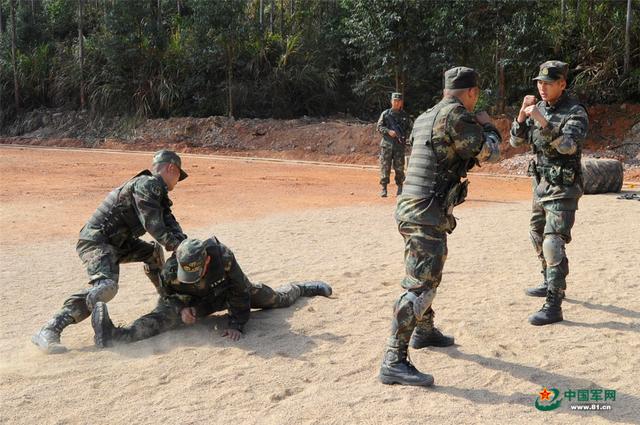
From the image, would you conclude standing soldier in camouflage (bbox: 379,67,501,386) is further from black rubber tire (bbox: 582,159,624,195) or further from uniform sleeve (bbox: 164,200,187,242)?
black rubber tire (bbox: 582,159,624,195)

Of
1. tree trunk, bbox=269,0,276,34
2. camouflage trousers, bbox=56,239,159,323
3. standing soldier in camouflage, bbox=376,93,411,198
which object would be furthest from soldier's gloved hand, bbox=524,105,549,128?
tree trunk, bbox=269,0,276,34

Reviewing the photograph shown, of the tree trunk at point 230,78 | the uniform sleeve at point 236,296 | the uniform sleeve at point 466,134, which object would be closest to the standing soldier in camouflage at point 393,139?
the uniform sleeve at point 236,296

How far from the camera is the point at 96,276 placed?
5.51 meters

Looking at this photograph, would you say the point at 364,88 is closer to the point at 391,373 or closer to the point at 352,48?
the point at 352,48

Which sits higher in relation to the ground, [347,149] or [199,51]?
[199,51]

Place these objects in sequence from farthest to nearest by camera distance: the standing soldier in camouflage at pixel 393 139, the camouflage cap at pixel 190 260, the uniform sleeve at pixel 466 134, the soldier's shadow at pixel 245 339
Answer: the standing soldier in camouflage at pixel 393 139 → the soldier's shadow at pixel 245 339 → the camouflage cap at pixel 190 260 → the uniform sleeve at pixel 466 134

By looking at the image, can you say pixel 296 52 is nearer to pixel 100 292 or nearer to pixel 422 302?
pixel 100 292

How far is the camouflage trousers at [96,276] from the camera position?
544 cm

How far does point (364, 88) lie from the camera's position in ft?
88.7

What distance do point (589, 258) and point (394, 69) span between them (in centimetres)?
1788

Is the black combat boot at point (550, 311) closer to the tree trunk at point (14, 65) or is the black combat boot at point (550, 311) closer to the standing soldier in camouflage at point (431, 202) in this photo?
the standing soldier in camouflage at point (431, 202)

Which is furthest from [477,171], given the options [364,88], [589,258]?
[589,258]

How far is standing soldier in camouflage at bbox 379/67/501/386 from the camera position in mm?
4594

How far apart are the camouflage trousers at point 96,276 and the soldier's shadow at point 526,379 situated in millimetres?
2577
